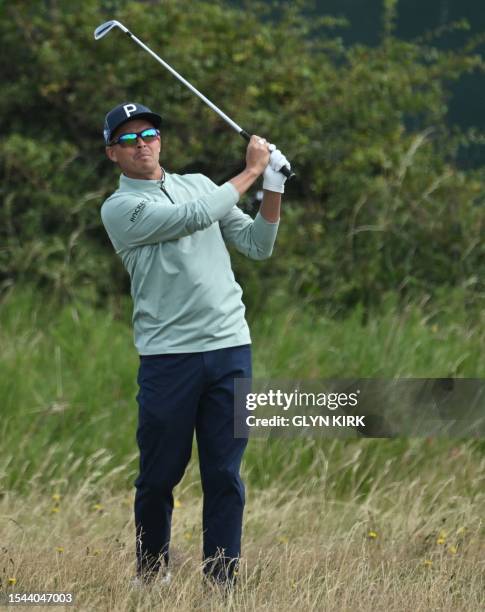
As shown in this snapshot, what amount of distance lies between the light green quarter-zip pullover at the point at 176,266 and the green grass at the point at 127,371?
1.76 meters

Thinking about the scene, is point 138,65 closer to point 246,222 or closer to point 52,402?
point 52,402

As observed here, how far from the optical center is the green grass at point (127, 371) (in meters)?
6.27

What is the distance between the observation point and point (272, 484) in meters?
6.18

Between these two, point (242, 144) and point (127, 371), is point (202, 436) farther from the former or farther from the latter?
point (242, 144)

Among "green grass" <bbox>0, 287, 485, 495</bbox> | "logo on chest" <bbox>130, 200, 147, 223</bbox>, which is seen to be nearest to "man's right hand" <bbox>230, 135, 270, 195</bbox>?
"logo on chest" <bbox>130, 200, 147, 223</bbox>

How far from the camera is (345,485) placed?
20.6 ft

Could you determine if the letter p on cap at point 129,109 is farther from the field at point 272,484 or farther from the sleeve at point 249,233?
the field at point 272,484

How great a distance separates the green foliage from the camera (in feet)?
26.8

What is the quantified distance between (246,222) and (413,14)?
218 inches

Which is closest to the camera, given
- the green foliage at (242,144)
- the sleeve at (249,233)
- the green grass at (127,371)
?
the sleeve at (249,233)

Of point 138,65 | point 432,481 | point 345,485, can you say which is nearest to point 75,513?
point 345,485

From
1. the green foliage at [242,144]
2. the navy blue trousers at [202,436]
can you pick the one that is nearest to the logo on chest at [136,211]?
the navy blue trousers at [202,436]

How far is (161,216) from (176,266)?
208 millimetres

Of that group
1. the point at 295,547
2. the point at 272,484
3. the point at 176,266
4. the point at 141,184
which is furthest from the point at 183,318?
the point at 272,484
